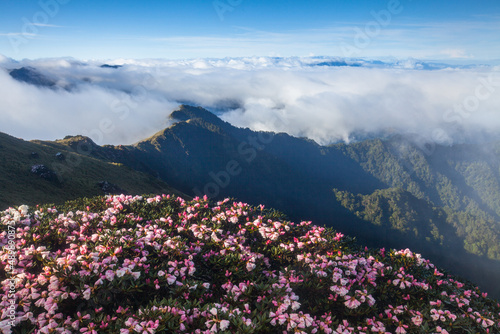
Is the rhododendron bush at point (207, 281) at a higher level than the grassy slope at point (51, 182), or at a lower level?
higher

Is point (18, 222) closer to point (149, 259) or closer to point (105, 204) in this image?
point (105, 204)

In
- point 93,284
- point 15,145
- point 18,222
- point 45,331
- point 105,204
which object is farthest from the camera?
point 15,145

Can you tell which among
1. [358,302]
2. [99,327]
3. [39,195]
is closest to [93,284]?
[99,327]

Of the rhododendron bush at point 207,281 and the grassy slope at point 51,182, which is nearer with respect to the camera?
the rhododendron bush at point 207,281

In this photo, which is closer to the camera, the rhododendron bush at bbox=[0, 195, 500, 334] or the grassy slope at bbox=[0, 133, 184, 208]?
the rhododendron bush at bbox=[0, 195, 500, 334]

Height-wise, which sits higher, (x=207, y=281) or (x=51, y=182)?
(x=207, y=281)
